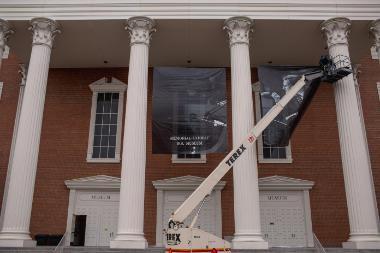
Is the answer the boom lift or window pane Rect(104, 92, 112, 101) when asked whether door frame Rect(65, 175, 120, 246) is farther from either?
the boom lift

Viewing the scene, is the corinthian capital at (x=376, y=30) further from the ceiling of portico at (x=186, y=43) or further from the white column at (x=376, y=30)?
the ceiling of portico at (x=186, y=43)

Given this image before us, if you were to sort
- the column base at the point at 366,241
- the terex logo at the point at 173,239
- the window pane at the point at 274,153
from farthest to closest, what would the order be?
the window pane at the point at 274,153 < the column base at the point at 366,241 < the terex logo at the point at 173,239

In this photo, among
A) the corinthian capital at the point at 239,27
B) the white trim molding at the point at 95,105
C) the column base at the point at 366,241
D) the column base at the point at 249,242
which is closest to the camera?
the column base at the point at 249,242

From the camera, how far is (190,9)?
16.3 metres

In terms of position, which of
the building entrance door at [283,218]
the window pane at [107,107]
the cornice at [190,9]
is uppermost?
the cornice at [190,9]

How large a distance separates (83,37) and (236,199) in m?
9.80

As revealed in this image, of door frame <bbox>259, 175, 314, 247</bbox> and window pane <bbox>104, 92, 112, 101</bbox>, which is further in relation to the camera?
window pane <bbox>104, 92, 112, 101</bbox>

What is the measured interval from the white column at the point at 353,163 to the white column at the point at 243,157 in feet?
10.6

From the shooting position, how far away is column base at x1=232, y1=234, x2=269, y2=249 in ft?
42.4

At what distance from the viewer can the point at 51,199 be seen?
755 inches

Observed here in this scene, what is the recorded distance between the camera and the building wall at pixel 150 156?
18828 millimetres

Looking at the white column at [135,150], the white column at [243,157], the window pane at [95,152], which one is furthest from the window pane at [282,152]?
the window pane at [95,152]

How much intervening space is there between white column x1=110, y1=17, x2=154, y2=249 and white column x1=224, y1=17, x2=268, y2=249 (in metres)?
3.17

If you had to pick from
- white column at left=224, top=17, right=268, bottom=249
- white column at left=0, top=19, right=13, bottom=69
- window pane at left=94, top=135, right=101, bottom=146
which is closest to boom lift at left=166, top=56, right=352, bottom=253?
white column at left=224, top=17, right=268, bottom=249
